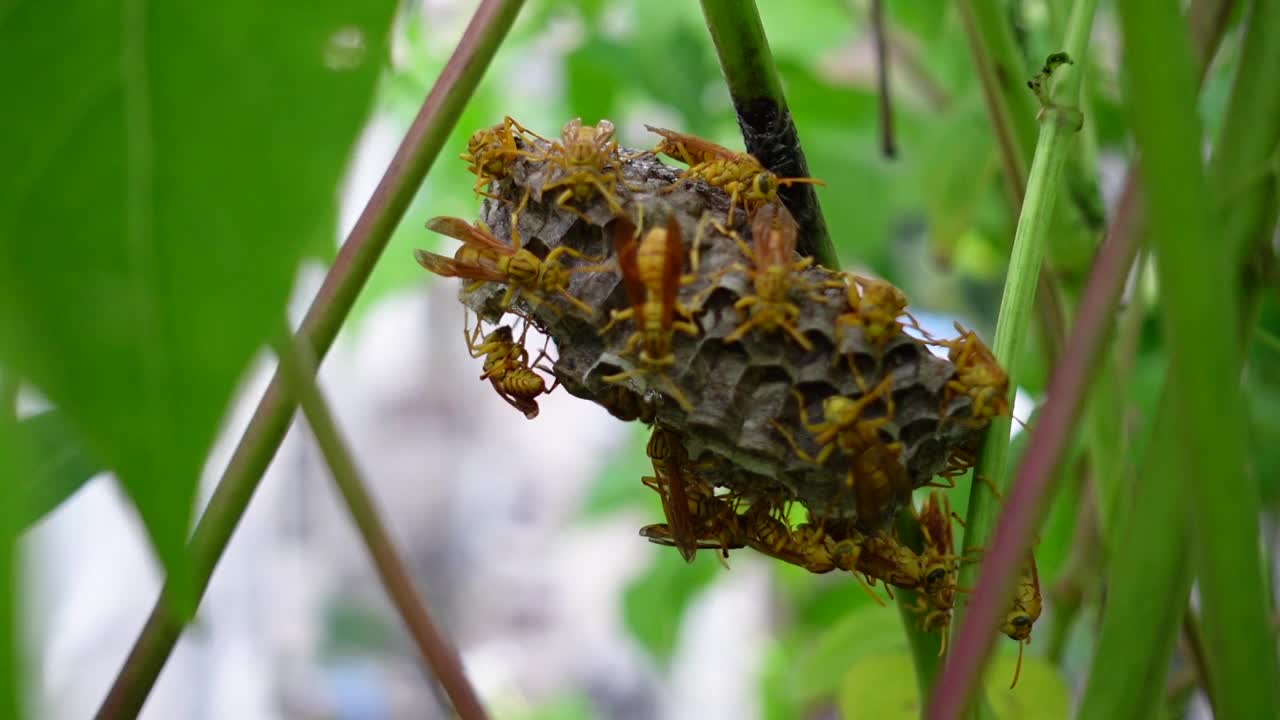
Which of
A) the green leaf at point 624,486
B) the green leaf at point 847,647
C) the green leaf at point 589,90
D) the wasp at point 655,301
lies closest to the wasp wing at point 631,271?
the wasp at point 655,301

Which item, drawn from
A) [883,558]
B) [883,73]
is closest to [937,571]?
[883,558]

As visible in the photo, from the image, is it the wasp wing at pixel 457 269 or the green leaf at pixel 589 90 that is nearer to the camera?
the wasp wing at pixel 457 269

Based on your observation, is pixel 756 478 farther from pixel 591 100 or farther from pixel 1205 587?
pixel 591 100

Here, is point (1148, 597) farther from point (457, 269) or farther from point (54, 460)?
point (54, 460)

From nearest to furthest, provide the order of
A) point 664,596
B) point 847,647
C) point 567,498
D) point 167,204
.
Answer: point 167,204
point 847,647
point 664,596
point 567,498

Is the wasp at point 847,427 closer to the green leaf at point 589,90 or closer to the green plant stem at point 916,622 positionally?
the green plant stem at point 916,622

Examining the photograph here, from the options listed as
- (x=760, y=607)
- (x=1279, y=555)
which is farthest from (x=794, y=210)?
(x=760, y=607)
